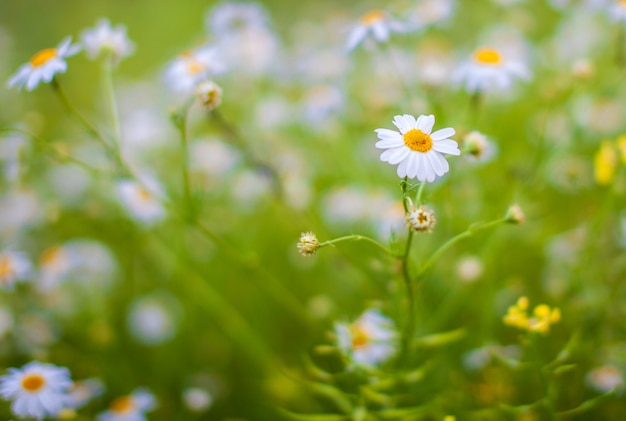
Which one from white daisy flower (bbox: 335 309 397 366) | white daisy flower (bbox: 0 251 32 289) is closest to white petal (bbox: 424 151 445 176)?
white daisy flower (bbox: 335 309 397 366)

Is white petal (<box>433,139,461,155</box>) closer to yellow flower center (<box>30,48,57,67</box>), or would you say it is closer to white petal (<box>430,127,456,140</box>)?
white petal (<box>430,127,456,140</box>)

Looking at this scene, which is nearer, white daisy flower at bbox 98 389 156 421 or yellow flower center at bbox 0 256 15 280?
white daisy flower at bbox 98 389 156 421

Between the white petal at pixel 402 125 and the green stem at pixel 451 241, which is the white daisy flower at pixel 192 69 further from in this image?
the green stem at pixel 451 241

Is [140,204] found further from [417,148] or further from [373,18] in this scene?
[417,148]

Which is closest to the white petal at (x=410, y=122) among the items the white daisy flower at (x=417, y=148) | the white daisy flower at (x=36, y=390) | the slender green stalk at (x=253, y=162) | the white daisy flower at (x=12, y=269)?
the white daisy flower at (x=417, y=148)

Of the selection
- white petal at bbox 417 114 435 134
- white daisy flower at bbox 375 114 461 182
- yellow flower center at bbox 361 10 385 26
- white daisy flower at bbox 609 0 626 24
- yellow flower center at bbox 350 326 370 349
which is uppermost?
yellow flower center at bbox 361 10 385 26

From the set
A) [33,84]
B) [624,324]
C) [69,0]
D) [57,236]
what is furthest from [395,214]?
[69,0]

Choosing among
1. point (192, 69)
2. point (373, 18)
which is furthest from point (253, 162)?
point (373, 18)
